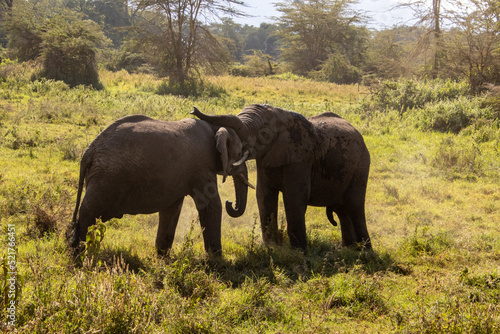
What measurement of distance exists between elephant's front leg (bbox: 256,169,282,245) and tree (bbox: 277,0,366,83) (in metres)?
42.8

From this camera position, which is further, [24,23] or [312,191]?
[24,23]

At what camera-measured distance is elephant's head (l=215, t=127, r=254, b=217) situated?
18.8 ft

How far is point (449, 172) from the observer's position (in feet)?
39.1

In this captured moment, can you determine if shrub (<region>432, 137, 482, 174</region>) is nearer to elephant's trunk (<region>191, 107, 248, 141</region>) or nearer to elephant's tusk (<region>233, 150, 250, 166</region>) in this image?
elephant's tusk (<region>233, 150, 250, 166</region>)

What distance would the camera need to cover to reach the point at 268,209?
6910mm

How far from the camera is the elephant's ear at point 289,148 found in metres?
6.44

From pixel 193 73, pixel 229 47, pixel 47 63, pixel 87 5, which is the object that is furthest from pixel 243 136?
pixel 87 5

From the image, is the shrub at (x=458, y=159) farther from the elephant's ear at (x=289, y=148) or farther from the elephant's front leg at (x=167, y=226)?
the elephant's front leg at (x=167, y=226)

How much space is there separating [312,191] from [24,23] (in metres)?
23.8

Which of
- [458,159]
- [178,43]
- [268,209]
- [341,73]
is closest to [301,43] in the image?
[341,73]

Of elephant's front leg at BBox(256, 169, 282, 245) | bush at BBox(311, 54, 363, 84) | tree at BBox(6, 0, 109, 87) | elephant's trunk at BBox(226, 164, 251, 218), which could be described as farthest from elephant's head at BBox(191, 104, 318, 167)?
bush at BBox(311, 54, 363, 84)

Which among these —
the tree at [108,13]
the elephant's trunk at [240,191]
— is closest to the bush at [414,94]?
the elephant's trunk at [240,191]

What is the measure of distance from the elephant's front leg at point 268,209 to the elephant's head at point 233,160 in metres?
0.63

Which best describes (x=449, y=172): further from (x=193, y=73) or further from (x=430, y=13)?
(x=193, y=73)
